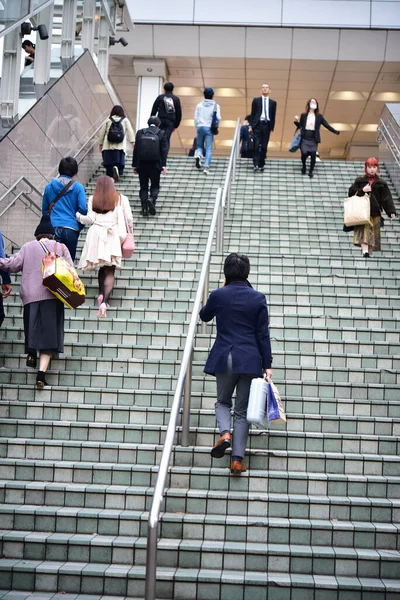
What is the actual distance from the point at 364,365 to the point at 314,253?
3623mm

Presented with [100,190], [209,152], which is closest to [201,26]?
[209,152]

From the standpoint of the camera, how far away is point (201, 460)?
5.79m

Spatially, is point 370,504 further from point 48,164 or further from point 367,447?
point 48,164

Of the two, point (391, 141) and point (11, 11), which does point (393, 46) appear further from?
point (11, 11)

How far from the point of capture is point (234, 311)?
5.83 metres

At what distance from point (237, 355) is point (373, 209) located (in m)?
4.95

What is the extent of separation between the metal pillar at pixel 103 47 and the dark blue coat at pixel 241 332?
11422 mm

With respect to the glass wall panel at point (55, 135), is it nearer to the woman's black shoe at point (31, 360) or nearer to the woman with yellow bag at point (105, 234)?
the woman with yellow bag at point (105, 234)

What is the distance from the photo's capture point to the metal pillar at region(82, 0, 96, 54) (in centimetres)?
1499

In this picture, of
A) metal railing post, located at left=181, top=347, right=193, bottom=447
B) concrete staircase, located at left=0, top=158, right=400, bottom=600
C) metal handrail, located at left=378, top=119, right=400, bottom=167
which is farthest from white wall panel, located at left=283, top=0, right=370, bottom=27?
metal railing post, located at left=181, top=347, right=193, bottom=447

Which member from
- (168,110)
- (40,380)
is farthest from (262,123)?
(40,380)

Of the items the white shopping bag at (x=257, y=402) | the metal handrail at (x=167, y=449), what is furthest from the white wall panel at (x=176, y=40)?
the white shopping bag at (x=257, y=402)

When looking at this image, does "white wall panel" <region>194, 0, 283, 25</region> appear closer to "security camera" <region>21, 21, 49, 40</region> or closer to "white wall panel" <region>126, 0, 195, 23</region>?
"white wall panel" <region>126, 0, 195, 23</region>

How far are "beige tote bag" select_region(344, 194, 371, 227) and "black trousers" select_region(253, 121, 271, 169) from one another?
15.8 feet
